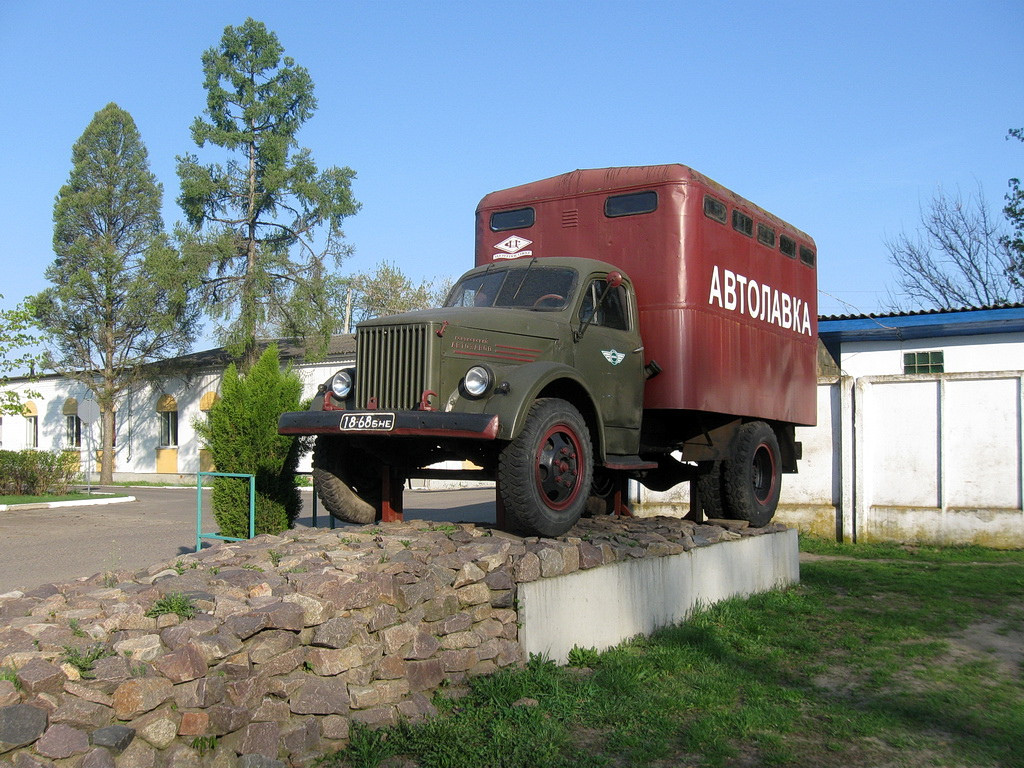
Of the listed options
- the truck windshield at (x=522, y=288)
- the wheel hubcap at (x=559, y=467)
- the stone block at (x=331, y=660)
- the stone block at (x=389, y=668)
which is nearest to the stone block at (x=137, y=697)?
the stone block at (x=331, y=660)

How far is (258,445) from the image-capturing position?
979 centimetres


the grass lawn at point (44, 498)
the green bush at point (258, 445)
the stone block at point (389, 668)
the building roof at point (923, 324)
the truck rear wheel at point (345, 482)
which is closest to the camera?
the stone block at point (389, 668)

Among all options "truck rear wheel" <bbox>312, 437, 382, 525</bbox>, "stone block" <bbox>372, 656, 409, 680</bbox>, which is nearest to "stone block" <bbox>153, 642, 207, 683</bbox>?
"stone block" <bbox>372, 656, 409, 680</bbox>

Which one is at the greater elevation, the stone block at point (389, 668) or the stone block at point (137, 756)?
the stone block at point (389, 668)

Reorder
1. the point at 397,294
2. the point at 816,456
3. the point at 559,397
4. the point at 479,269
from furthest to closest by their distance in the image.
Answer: the point at 397,294 → the point at 816,456 → the point at 479,269 → the point at 559,397

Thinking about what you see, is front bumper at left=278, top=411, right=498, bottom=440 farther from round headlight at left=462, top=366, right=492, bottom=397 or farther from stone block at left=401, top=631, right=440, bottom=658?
stone block at left=401, top=631, right=440, bottom=658

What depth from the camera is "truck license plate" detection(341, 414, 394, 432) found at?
6156 millimetres

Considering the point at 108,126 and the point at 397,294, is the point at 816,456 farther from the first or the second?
the point at 397,294

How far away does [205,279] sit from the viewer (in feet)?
96.0

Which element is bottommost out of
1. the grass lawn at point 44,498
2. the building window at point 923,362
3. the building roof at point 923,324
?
the grass lawn at point 44,498

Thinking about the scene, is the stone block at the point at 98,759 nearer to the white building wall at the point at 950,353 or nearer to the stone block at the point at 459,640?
the stone block at the point at 459,640

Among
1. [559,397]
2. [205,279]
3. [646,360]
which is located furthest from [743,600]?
[205,279]

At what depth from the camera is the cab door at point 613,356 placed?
7398 mm

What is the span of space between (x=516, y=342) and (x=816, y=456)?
26.8ft
